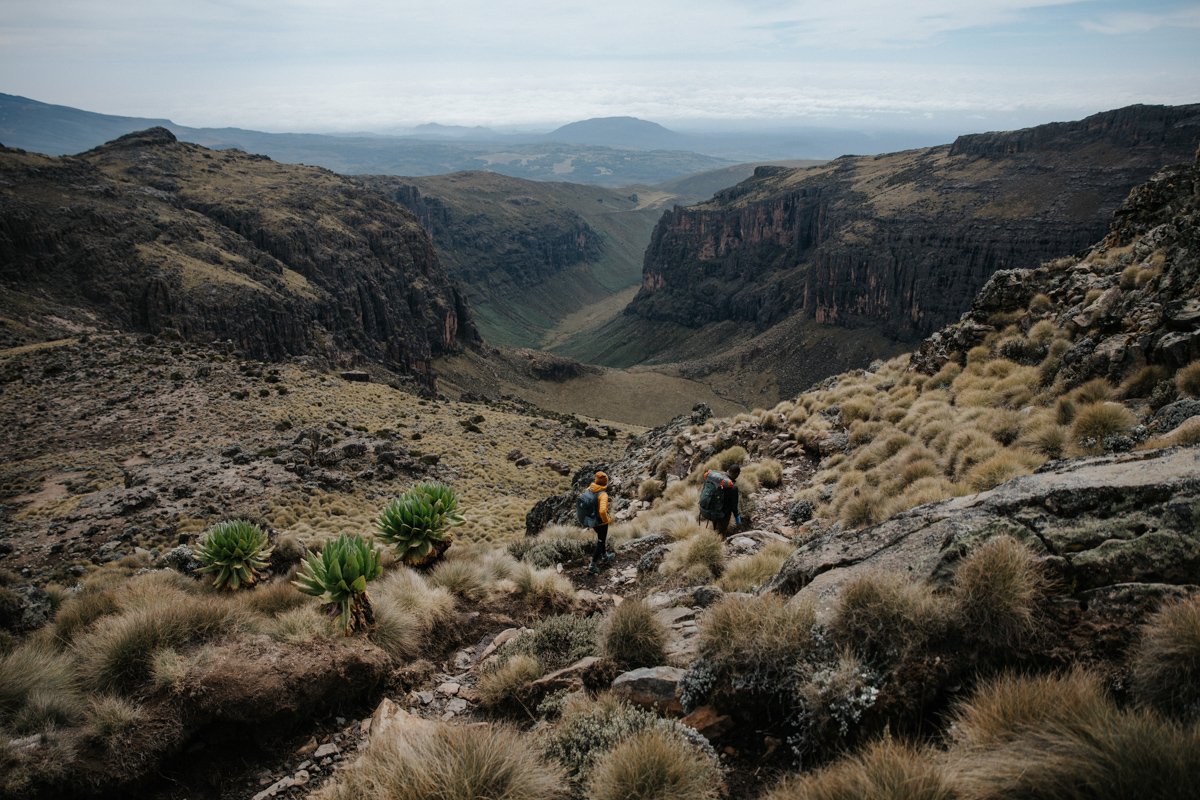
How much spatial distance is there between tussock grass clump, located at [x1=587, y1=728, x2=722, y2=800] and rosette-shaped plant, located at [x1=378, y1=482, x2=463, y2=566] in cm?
742

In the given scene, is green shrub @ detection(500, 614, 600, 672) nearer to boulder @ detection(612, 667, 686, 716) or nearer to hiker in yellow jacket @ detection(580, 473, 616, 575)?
boulder @ detection(612, 667, 686, 716)

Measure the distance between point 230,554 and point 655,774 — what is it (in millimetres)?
9063

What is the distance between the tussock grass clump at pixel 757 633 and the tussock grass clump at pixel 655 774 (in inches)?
34.5

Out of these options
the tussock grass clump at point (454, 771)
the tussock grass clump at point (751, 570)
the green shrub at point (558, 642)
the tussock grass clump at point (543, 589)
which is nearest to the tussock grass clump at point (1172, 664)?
the tussock grass clump at point (454, 771)

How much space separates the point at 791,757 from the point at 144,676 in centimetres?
613

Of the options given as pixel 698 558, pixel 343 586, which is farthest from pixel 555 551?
pixel 343 586

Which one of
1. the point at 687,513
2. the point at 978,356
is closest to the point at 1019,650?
the point at 687,513

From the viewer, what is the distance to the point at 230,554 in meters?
10.4

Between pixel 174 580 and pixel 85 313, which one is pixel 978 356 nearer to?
pixel 174 580

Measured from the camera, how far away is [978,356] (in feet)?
54.5

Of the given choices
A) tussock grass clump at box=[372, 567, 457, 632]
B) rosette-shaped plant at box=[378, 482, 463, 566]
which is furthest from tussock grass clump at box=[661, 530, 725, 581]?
rosette-shaped plant at box=[378, 482, 463, 566]

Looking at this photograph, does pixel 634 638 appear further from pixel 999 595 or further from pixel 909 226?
pixel 909 226

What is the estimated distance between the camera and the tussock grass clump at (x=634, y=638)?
613cm

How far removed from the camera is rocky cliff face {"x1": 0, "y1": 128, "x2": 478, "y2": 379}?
58125 millimetres
